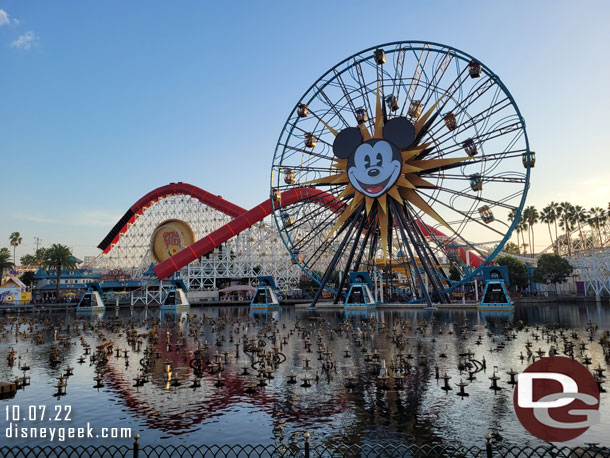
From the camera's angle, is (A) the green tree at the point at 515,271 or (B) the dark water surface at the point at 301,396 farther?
(A) the green tree at the point at 515,271

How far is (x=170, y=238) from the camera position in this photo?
92.8m

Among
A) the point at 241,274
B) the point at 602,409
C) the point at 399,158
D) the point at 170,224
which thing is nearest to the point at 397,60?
the point at 399,158

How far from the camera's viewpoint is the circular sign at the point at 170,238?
92438mm

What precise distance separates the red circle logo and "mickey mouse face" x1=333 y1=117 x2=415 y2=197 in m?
29.3

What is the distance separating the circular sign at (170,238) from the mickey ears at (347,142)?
49.5m


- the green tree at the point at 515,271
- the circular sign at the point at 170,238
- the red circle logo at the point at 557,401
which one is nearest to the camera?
the red circle logo at the point at 557,401

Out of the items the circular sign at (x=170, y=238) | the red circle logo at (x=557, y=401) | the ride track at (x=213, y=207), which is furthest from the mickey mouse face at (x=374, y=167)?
the circular sign at (x=170, y=238)

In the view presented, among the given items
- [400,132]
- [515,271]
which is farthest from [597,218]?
[400,132]

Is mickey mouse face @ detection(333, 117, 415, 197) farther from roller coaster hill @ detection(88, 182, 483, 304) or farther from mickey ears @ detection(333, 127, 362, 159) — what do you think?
roller coaster hill @ detection(88, 182, 483, 304)

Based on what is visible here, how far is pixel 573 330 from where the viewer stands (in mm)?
33375

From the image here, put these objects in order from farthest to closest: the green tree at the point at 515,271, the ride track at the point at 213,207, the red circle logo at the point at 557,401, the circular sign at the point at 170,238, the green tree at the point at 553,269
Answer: the circular sign at the point at 170,238 → the green tree at the point at 515,271 → the green tree at the point at 553,269 → the ride track at the point at 213,207 → the red circle logo at the point at 557,401

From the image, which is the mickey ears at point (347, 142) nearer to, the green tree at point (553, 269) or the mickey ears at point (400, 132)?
the mickey ears at point (400, 132)

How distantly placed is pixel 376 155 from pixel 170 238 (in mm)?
56781

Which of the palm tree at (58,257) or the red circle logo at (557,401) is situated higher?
the palm tree at (58,257)
